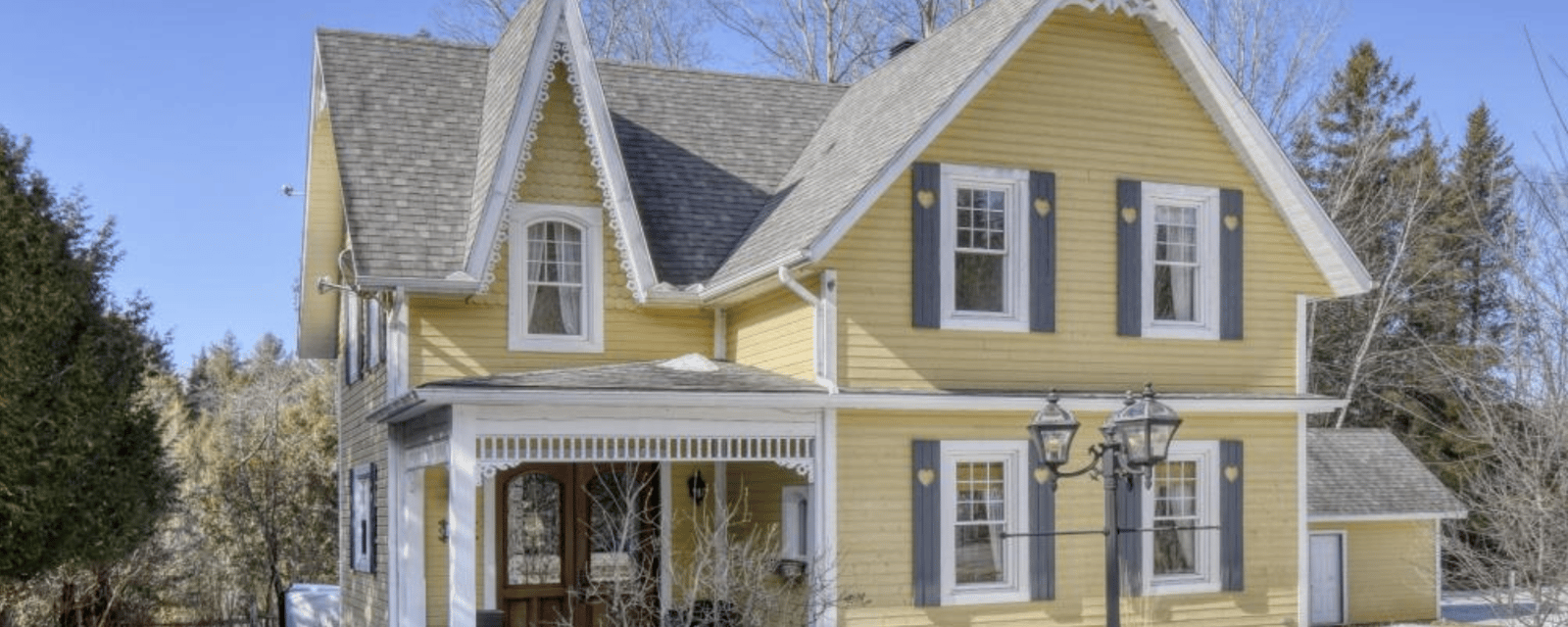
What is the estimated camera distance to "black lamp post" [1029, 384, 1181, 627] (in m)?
11.6

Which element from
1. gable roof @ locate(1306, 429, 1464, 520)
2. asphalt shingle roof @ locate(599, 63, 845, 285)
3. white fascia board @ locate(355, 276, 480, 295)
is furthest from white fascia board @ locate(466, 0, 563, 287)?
gable roof @ locate(1306, 429, 1464, 520)

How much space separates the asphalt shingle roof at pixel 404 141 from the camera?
16297 millimetres

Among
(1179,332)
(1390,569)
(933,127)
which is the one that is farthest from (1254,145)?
(1390,569)

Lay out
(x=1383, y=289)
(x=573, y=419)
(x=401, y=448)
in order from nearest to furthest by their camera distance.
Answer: (x=573, y=419) < (x=401, y=448) < (x=1383, y=289)

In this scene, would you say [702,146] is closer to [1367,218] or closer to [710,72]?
[710,72]

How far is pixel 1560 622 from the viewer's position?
14.8m

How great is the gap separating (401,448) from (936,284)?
5.89 meters

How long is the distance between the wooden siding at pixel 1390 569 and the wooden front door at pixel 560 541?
43.6 feet

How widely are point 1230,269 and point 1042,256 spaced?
229 centimetres

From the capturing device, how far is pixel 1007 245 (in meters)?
16.3

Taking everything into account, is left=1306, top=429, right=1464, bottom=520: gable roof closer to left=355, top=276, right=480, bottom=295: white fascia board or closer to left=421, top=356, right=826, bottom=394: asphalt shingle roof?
left=421, top=356, right=826, bottom=394: asphalt shingle roof

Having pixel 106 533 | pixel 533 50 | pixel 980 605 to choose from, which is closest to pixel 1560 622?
pixel 980 605

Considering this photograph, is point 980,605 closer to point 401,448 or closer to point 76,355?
point 401,448

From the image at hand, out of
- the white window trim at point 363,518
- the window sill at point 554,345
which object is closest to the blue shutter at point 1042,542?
the window sill at point 554,345
